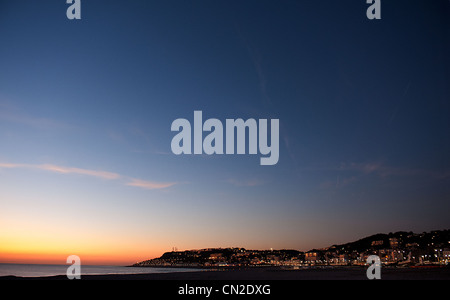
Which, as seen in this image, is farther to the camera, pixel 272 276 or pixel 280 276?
pixel 280 276

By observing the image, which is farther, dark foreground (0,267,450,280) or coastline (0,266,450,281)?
dark foreground (0,267,450,280)

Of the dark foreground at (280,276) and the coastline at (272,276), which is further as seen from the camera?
the dark foreground at (280,276)
